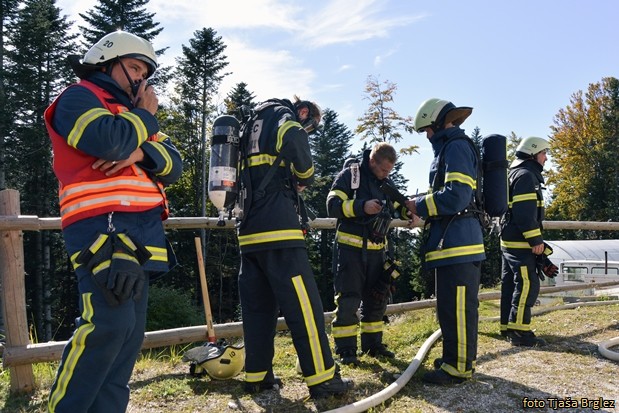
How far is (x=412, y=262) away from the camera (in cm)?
4175

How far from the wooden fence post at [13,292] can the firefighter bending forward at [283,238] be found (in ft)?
6.35

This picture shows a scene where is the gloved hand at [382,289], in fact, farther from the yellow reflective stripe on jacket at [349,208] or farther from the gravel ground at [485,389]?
the yellow reflective stripe on jacket at [349,208]

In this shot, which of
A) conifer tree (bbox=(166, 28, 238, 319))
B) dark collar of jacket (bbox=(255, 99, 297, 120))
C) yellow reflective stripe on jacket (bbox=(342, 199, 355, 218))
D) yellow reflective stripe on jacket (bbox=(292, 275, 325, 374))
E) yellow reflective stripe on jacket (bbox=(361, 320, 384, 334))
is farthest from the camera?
conifer tree (bbox=(166, 28, 238, 319))

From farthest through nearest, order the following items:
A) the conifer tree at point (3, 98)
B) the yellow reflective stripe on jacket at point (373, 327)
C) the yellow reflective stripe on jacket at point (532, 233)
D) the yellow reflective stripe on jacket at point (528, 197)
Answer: the conifer tree at point (3, 98) < the yellow reflective stripe on jacket at point (528, 197) < the yellow reflective stripe on jacket at point (532, 233) < the yellow reflective stripe on jacket at point (373, 327)

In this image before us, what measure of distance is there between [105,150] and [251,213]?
1503 millimetres

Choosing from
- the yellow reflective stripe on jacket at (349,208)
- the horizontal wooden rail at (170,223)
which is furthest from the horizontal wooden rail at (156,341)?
the yellow reflective stripe on jacket at (349,208)

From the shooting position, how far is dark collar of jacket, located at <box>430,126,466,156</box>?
460cm

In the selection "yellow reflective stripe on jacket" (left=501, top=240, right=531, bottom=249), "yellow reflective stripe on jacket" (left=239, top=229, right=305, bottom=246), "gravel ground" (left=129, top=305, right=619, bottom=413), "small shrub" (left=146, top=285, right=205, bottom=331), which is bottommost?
"small shrub" (left=146, top=285, right=205, bottom=331)

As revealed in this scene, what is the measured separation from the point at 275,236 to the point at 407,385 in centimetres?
177

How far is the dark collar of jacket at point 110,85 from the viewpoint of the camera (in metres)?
2.91

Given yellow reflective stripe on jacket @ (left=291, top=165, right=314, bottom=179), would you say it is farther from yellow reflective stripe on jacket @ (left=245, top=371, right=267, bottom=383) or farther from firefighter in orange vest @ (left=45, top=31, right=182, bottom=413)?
yellow reflective stripe on jacket @ (left=245, top=371, right=267, bottom=383)

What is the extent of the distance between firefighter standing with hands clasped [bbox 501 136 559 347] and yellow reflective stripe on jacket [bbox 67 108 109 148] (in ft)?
15.8

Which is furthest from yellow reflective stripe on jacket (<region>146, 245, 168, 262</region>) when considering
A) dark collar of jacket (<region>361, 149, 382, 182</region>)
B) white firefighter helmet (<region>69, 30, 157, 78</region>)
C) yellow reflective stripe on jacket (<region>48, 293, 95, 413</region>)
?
dark collar of jacket (<region>361, 149, 382, 182</region>)

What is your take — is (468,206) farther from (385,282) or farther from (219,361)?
(219,361)
